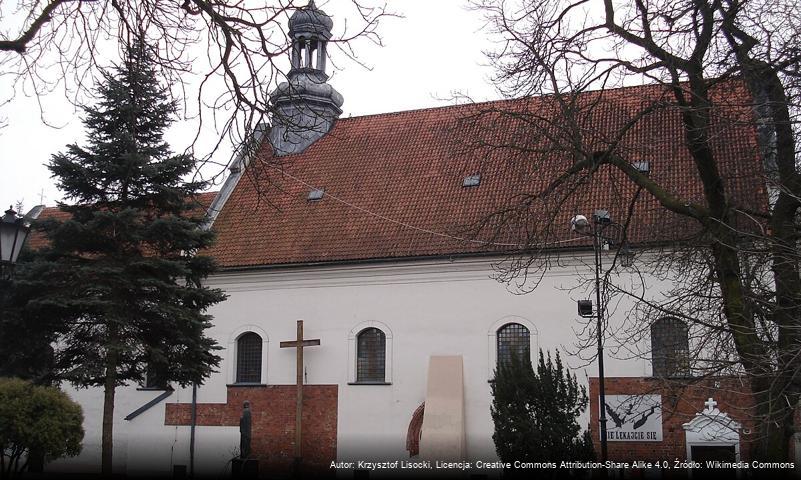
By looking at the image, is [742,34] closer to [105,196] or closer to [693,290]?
[693,290]

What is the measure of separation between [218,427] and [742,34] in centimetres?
1736

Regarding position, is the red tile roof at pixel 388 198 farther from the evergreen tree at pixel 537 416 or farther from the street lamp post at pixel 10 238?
the street lamp post at pixel 10 238

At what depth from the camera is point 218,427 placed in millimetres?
22781

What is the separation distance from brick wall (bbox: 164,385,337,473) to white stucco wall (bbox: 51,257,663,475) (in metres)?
0.24

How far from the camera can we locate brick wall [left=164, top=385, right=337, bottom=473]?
21.6m

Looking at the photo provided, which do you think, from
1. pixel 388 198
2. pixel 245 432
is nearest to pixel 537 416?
pixel 245 432

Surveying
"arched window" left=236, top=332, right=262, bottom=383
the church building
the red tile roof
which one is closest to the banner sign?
the church building

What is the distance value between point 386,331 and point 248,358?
4.26m

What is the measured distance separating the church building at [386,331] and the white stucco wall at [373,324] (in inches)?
1.4

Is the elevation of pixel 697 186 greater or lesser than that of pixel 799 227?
greater

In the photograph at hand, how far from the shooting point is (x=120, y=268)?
1764 centimetres

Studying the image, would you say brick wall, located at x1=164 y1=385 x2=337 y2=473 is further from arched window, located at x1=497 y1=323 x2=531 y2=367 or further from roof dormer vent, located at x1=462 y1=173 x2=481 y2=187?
roof dormer vent, located at x1=462 y1=173 x2=481 y2=187

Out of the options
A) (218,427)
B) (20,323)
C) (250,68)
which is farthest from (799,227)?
(218,427)

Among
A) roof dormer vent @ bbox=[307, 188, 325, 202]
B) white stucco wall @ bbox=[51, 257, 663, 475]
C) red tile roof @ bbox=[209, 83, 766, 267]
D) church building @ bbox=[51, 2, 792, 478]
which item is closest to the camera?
church building @ bbox=[51, 2, 792, 478]
